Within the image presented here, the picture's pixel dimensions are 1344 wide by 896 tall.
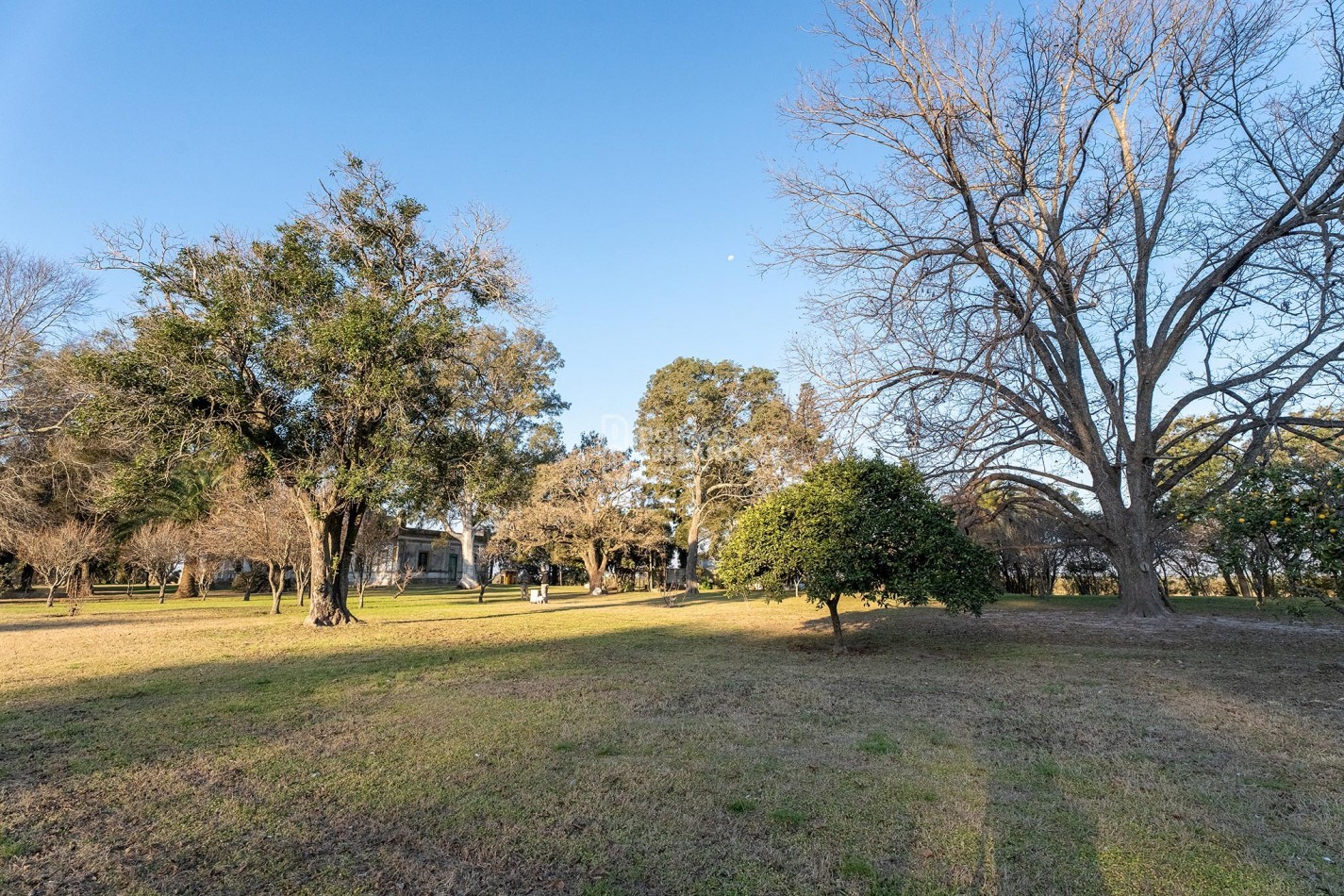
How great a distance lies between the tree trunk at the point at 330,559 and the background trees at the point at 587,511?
14281 mm

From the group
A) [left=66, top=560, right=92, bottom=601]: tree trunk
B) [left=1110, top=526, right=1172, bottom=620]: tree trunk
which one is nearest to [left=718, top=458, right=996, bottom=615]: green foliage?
[left=1110, top=526, right=1172, bottom=620]: tree trunk

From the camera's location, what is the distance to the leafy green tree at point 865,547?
907 cm

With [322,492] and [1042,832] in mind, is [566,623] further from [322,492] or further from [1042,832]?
[1042,832]

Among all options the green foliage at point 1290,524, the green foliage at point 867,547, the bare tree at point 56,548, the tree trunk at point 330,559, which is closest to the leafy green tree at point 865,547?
the green foliage at point 867,547

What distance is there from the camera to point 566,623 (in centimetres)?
1557

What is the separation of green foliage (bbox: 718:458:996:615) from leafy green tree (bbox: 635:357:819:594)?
799 inches

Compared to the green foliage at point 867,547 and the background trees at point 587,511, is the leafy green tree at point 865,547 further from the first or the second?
the background trees at point 587,511

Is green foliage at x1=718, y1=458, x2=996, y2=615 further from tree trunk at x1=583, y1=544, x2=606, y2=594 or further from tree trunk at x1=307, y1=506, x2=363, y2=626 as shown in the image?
tree trunk at x1=583, y1=544, x2=606, y2=594

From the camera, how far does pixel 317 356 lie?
12336 millimetres

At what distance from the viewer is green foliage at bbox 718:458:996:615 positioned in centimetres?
907

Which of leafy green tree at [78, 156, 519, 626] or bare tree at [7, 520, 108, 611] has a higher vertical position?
leafy green tree at [78, 156, 519, 626]

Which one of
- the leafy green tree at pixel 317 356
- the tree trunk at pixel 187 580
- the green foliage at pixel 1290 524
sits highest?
the leafy green tree at pixel 317 356

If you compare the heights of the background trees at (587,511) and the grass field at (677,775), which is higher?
the background trees at (587,511)

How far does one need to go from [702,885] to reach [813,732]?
8.66 feet
